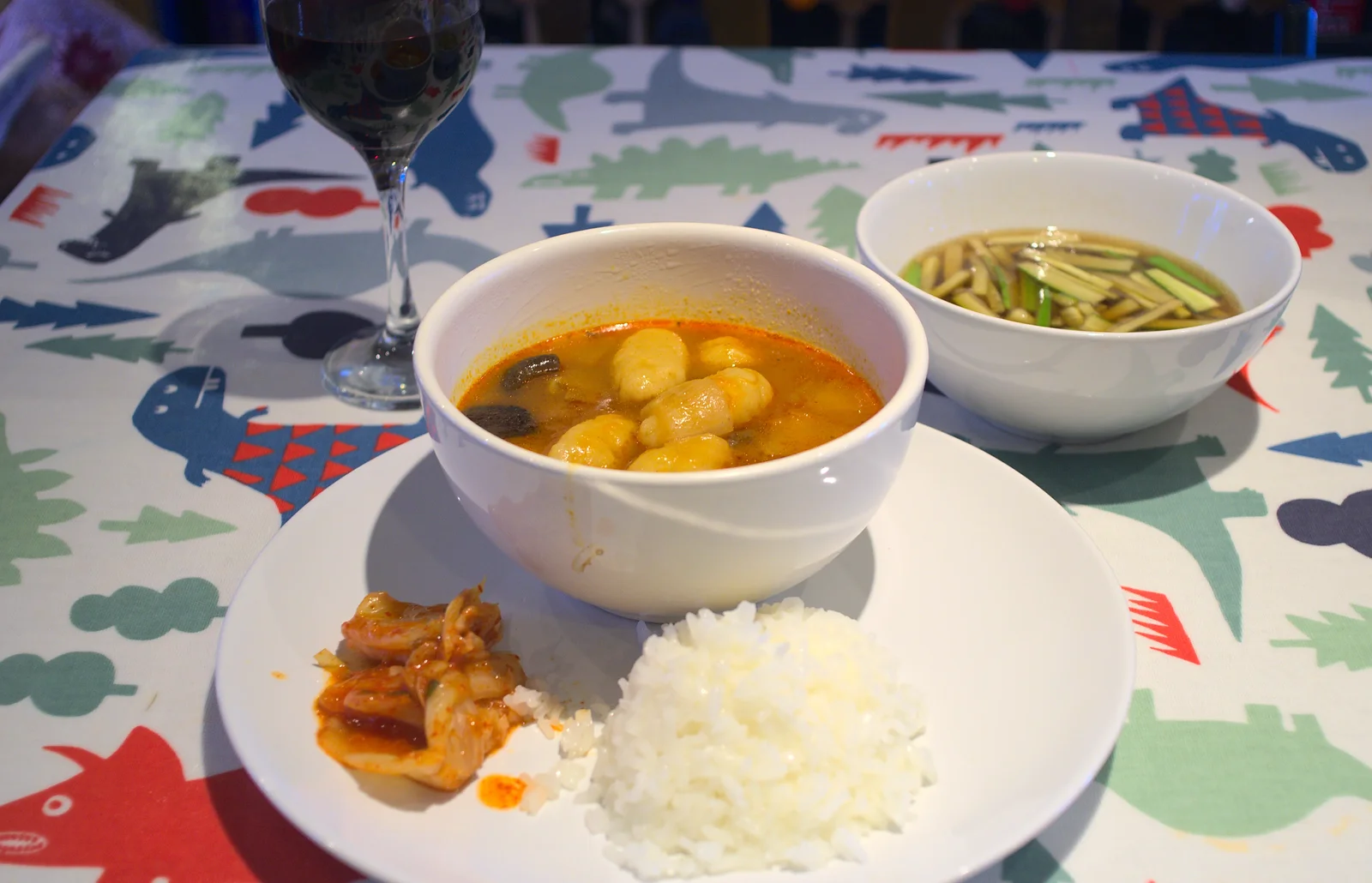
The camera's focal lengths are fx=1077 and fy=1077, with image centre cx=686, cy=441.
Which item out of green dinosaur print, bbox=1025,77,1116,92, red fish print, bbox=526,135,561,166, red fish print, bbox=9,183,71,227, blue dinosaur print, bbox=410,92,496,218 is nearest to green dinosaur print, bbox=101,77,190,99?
red fish print, bbox=9,183,71,227

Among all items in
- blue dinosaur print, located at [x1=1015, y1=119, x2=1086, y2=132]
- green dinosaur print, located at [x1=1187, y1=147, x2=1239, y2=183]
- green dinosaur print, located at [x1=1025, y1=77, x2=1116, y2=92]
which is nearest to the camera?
green dinosaur print, located at [x1=1187, y1=147, x2=1239, y2=183]

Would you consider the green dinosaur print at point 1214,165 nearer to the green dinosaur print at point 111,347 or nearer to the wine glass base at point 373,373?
the wine glass base at point 373,373

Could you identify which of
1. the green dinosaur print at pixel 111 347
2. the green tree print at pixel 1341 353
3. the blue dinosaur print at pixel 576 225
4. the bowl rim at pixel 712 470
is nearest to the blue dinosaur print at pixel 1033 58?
the green tree print at pixel 1341 353

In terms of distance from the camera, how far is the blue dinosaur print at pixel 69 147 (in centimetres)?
303

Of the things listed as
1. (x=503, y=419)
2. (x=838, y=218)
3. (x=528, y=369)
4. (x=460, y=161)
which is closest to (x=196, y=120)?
(x=460, y=161)

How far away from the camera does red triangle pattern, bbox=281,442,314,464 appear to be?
2012mm

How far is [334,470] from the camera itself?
6.51ft

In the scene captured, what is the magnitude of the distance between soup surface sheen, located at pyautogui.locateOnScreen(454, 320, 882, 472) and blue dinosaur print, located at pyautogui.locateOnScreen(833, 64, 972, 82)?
2107 mm

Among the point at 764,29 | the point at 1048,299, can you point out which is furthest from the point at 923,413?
the point at 764,29

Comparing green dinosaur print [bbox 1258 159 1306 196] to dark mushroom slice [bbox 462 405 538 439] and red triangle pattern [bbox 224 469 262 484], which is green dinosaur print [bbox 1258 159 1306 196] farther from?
red triangle pattern [bbox 224 469 262 484]

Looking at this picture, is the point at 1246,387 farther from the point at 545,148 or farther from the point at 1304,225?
the point at 545,148

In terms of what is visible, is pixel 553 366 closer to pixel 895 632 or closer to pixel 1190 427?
pixel 895 632

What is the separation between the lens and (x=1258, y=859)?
126cm

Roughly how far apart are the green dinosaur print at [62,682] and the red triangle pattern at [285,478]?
1.49 feet
